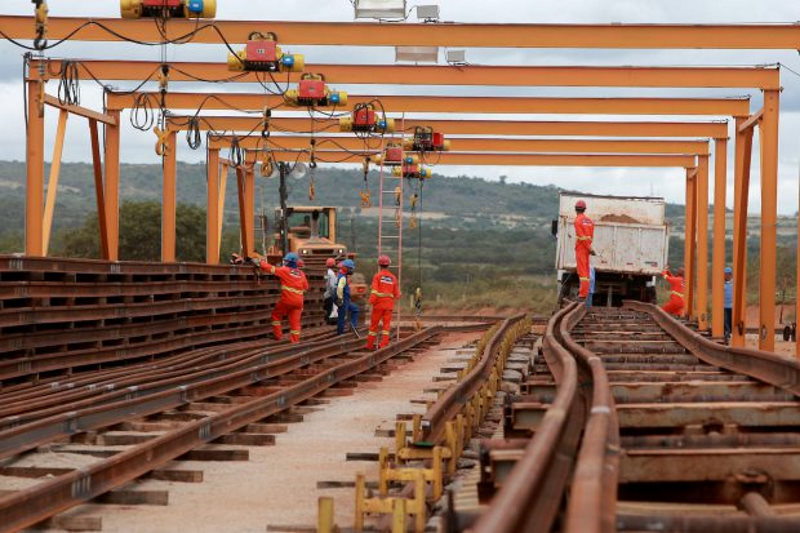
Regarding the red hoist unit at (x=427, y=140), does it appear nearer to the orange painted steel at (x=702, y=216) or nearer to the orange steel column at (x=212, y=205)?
the orange steel column at (x=212, y=205)

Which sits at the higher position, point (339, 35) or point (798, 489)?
point (339, 35)

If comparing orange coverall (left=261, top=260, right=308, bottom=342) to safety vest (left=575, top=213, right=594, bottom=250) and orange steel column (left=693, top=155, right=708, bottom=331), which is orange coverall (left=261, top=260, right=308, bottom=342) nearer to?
safety vest (left=575, top=213, right=594, bottom=250)

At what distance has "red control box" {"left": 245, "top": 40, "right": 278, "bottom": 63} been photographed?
20.9 m

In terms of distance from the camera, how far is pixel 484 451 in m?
6.71

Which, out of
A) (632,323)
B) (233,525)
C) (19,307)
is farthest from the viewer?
(632,323)

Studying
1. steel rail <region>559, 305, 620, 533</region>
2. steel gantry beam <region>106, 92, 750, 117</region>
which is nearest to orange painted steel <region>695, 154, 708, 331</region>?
steel gantry beam <region>106, 92, 750, 117</region>

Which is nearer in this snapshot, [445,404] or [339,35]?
[445,404]

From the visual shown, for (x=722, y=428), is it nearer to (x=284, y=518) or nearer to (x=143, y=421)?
(x=284, y=518)

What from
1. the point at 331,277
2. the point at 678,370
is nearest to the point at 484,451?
the point at 678,370

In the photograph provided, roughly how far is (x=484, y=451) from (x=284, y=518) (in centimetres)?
193

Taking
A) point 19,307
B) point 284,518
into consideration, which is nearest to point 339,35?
point 19,307

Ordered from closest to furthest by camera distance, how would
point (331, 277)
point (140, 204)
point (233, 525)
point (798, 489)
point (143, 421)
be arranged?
point (798, 489) < point (233, 525) < point (143, 421) < point (331, 277) < point (140, 204)

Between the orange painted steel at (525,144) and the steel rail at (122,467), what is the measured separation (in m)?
22.4

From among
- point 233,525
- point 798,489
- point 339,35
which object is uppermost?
point 339,35
